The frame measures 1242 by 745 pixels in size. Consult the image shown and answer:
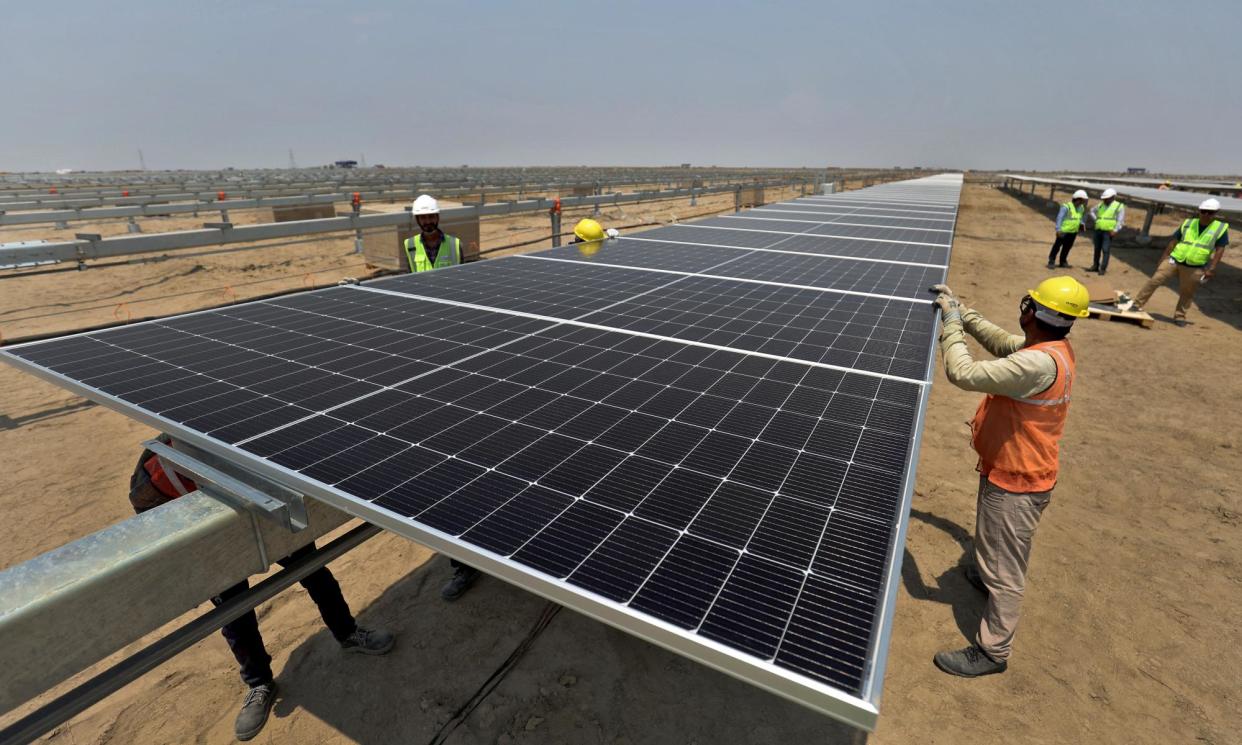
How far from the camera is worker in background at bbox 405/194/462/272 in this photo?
8.69 meters

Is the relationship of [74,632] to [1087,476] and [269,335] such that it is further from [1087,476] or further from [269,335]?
[1087,476]

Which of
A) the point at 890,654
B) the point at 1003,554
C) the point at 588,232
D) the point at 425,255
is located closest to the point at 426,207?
the point at 425,255

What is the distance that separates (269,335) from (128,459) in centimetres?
577

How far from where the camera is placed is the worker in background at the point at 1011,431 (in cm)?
423

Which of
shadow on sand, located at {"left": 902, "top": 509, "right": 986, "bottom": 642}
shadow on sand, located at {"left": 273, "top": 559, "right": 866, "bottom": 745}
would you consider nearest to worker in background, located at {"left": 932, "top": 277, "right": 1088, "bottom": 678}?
shadow on sand, located at {"left": 902, "top": 509, "right": 986, "bottom": 642}

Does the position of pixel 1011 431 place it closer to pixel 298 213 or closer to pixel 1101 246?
pixel 1101 246

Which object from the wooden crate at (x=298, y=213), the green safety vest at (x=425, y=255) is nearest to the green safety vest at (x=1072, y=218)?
the green safety vest at (x=425, y=255)

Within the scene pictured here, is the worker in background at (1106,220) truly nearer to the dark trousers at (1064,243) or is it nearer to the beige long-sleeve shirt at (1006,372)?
the dark trousers at (1064,243)

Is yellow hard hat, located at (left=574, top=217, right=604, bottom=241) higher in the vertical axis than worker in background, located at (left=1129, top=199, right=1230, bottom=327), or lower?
higher

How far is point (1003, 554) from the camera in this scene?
4.82m

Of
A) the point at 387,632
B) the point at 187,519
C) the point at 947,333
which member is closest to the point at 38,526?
the point at 387,632

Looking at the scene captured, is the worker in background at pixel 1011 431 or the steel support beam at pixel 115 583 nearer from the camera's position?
the steel support beam at pixel 115 583

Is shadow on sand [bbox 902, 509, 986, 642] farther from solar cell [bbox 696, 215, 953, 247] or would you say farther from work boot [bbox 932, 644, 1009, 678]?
solar cell [bbox 696, 215, 953, 247]

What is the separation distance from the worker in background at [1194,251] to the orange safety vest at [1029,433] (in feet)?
47.6
